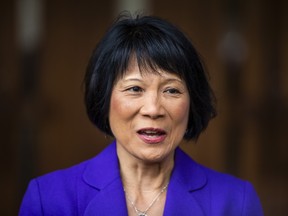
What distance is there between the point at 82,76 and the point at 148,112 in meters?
3.22

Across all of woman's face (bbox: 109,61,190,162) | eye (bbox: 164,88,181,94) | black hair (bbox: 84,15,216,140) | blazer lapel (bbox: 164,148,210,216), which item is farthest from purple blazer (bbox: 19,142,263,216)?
eye (bbox: 164,88,181,94)

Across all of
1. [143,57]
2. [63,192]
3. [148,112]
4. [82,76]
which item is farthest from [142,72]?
[82,76]

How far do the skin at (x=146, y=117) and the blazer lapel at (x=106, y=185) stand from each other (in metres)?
0.08

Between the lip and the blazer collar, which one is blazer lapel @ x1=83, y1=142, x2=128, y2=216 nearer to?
the blazer collar

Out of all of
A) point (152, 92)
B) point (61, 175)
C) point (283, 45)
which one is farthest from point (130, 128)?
point (283, 45)

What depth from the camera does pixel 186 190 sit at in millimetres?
2824

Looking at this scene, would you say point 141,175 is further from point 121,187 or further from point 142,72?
point 142,72

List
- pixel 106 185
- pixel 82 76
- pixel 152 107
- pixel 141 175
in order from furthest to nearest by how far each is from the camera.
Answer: pixel 82 76 → pixel 141 175 → pixel 106 185 → pixel 152 107

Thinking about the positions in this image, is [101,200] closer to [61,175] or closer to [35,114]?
[61,175]

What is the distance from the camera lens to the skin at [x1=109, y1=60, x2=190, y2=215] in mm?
2693

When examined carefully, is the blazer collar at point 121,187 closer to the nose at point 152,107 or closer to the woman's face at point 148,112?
the woman's face at point 148,112

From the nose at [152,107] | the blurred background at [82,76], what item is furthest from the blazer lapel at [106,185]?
the blurred background at [82,76]

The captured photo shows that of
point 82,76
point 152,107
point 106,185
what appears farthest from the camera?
point 82,76

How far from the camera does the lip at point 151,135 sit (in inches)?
107
